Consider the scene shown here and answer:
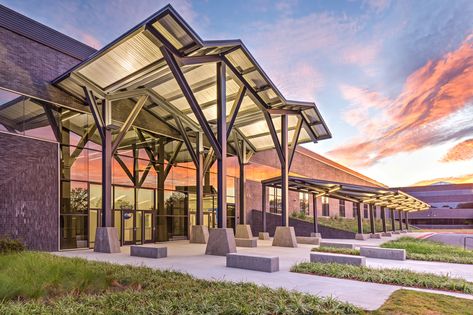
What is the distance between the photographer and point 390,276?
34.0 feet

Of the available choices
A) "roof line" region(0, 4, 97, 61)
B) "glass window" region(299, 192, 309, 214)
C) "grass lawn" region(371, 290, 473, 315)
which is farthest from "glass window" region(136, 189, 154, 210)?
"glass window" region(299, 192, 309, 214)

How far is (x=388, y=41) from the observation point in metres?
21.1

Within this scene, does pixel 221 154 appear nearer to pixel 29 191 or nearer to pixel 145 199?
pixel 29 191

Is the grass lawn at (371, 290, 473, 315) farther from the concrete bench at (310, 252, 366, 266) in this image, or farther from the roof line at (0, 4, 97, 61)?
the roof line at (0, 4, 97, 61)

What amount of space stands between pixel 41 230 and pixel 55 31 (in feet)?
33.6

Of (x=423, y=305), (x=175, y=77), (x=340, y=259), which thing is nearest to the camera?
(x=423, y=305)

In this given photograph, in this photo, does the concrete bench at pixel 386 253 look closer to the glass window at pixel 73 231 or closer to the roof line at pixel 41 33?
the glass window at pixel 73 231

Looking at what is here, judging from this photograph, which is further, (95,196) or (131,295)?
(95,196)

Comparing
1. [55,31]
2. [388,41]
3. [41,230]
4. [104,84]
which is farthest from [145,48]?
[388,41]

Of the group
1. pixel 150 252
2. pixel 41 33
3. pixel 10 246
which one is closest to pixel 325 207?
pixel 150 252

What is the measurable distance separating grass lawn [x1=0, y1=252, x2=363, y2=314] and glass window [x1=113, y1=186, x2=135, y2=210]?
39.4 feet

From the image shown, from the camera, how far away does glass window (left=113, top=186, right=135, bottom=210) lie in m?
22.8

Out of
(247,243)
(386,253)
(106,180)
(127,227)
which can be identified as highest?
(106,180)

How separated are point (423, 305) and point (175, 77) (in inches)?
503
